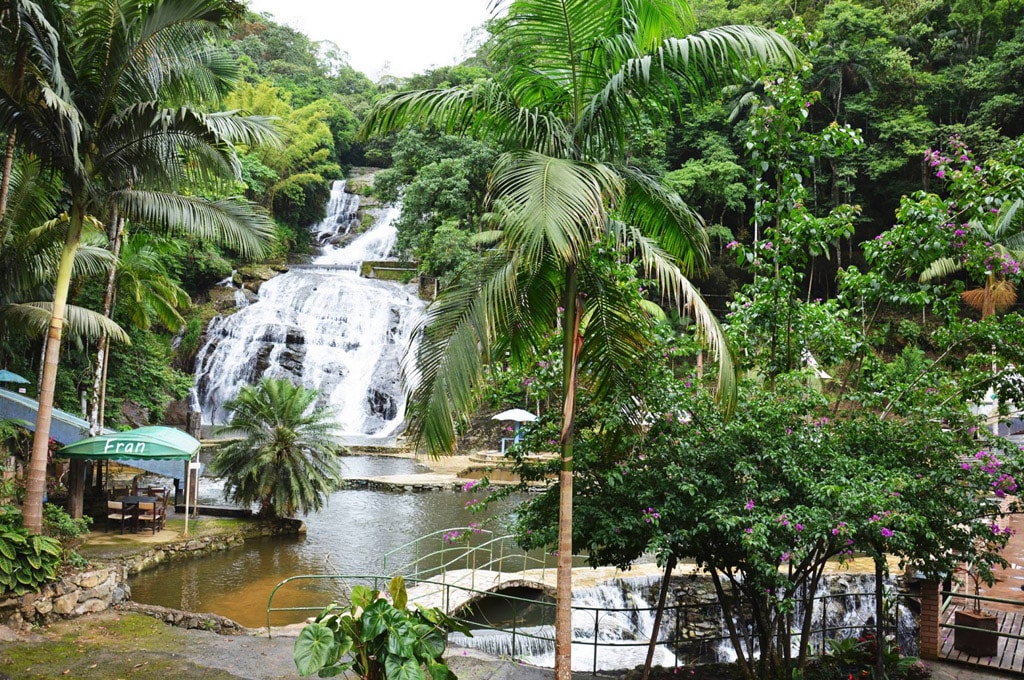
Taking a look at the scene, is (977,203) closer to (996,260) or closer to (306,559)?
(996,260)

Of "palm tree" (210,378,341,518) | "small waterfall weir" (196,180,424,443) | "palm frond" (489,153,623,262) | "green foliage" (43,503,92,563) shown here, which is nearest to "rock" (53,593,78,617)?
"green foliage" (43,503,92,563)

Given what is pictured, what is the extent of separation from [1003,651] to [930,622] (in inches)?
39.0

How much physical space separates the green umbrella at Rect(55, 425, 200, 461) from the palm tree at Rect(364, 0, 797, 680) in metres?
8.84

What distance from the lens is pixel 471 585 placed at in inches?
469

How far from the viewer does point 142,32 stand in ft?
30.7

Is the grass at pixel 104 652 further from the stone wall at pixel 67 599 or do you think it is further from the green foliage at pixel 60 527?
the green foliage at pixel 60 527

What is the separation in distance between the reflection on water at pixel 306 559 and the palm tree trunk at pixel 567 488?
2.53 metres

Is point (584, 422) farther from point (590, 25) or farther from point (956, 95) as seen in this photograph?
point (956, 95)

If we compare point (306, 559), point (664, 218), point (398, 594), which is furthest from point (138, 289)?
point (664, 218)

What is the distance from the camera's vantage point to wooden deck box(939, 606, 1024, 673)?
30.2ft

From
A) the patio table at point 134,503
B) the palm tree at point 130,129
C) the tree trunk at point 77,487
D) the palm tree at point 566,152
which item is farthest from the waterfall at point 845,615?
the tree trunk at point 77,487

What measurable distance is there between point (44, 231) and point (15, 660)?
614cm

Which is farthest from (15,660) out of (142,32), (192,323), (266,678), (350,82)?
(350,82)

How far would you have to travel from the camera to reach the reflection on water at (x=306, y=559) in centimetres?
1153
